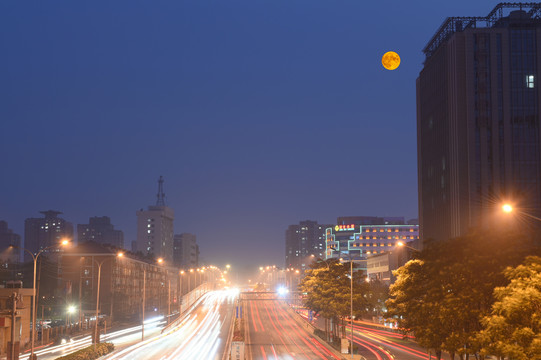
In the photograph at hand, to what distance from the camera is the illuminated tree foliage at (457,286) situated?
120 feet

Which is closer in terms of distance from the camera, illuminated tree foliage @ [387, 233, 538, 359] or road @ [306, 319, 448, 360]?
illuminated tree foliage @ [387, 233, 538, 359]

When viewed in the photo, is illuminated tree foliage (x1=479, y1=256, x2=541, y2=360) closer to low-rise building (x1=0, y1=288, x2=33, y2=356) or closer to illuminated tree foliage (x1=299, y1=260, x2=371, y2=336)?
low-rise building (x1=0, y1=288, x2=33, y2=356)

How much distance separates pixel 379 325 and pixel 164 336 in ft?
151

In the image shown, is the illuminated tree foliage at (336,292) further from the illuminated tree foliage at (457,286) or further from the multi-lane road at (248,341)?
the illuminated tree foliage at (457,286)

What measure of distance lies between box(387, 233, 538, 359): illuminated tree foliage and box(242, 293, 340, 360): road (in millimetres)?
30234

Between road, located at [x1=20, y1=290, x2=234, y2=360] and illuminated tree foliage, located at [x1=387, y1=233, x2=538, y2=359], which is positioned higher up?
illuminated tree foliage, located at [x1=387, y1=233, x2=538, y2=359]

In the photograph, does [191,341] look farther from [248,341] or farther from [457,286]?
[457,286]

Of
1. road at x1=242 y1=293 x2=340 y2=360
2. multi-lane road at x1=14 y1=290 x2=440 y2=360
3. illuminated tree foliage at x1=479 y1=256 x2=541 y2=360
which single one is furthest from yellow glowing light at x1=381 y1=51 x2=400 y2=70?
road at x1=242 y1=293 x2=340 y2=360

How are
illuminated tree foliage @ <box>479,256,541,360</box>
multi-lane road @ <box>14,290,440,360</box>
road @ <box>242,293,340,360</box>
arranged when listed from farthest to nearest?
road @ <box>242,293,340,360</box> < multi-lane road @ <box>14,290,440,360</box> < illuminated tree foliage @ <box>479,256,541,360</box>

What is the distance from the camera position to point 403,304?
4616 centimetres

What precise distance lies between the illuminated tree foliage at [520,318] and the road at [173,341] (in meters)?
47.5

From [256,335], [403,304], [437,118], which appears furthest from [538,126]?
[403,304]

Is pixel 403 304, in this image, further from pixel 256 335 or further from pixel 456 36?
pixel 456 36

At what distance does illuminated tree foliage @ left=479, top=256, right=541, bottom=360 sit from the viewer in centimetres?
2689
